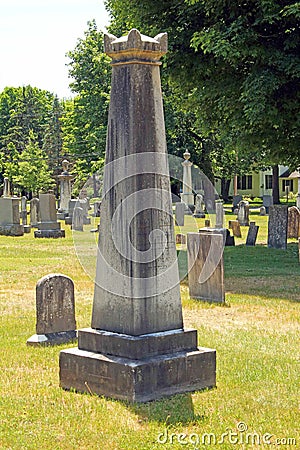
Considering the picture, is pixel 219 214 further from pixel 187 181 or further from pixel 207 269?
pixel 207 269

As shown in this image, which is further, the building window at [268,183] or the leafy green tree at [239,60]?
the building window at [268,183]

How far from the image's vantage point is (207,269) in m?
13.1

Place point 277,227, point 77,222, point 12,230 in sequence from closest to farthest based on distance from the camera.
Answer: point 277,227
point 12,230
point 77,222

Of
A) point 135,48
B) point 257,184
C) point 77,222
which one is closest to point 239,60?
point 135,48

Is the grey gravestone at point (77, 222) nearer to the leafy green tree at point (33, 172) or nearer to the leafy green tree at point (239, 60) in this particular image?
the leafy green tree at point (239, 60)

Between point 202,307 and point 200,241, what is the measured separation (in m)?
1.39

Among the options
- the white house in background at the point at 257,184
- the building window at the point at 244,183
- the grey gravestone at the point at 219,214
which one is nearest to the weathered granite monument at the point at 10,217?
the grey gravestone at the point at 219,214

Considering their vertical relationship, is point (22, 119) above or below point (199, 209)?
above

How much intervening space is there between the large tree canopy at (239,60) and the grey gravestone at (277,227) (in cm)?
168

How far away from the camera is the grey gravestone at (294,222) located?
26.1m

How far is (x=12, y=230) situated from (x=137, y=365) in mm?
22616

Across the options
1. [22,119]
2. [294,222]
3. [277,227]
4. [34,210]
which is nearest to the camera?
[277,227]

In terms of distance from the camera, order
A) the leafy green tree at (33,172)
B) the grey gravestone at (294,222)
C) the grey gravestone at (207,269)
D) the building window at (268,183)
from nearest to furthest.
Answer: the grey gravestone at (207,269) < the grey gravestone at (294,222) < the leafy green tree at (33,172) < the building window at (268,183)

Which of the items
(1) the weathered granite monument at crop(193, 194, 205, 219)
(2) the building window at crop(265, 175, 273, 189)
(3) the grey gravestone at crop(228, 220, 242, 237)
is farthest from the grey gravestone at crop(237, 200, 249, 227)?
(2) the building window at crop(265, 175, 273, 189)
